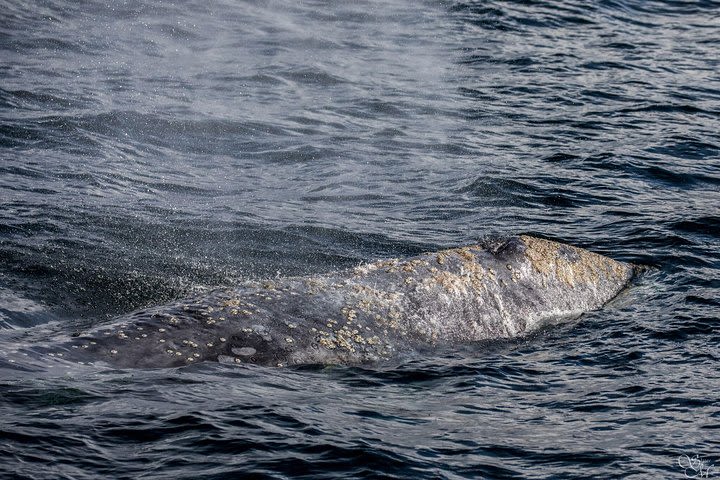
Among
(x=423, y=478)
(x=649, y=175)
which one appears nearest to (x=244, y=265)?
(x=423, y=478)

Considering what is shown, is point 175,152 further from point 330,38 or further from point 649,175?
point 330,38

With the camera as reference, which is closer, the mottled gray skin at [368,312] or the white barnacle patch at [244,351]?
the mottled gray skin at [368,312]

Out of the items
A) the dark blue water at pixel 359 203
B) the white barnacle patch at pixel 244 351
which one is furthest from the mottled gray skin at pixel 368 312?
the dark blue water at pixel 359 203

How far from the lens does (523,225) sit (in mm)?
13875

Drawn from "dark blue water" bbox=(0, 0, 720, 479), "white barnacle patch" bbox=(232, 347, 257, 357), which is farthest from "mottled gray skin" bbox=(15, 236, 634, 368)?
"dark blue water" bbox=(0, 0, 720, 479)

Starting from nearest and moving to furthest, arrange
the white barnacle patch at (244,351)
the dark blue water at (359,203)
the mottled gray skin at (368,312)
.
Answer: the dark blue water at (359,203), the mottled gray skin at (368,312), the white barnacle patch at (244,351)

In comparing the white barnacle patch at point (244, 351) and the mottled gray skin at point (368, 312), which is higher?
the mottled gray skin at point (368, 312)

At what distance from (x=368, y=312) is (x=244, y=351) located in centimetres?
127

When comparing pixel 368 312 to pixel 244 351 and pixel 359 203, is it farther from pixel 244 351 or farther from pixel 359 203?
pixel 359 203

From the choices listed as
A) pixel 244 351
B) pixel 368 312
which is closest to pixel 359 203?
pixel 368 312

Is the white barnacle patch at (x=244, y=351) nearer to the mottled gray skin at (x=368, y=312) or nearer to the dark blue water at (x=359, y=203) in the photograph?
the mottled gray skin at (x=368, y=312)

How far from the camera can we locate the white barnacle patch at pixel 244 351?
8.59 m

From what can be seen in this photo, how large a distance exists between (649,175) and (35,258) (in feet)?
30.2

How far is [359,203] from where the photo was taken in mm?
14602
